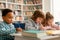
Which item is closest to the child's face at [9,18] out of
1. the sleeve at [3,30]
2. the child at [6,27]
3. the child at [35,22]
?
the child at [6,27]

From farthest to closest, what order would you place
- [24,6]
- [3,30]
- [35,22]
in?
[24,6] < [35,22] < [3,30]

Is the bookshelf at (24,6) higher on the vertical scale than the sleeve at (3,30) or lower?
higher

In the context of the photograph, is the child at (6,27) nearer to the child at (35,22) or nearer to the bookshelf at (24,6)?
the child at (35,22)

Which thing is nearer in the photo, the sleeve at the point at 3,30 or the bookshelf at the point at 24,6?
the sleeve at the point at 3,30

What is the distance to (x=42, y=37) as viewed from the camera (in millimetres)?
1404

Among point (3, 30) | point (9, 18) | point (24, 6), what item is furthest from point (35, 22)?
point (24, 6)

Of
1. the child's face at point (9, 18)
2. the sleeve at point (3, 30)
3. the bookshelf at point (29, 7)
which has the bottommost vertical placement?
the sleeve at point (3, 30)

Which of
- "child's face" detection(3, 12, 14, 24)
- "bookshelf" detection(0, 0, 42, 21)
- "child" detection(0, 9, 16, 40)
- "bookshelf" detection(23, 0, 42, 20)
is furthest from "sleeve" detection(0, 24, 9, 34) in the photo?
"bookshelf" detection(23, 0, 42, 20)

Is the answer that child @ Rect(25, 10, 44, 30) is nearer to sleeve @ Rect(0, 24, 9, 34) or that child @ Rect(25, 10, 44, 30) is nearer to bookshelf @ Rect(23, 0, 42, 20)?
sleeve @ Rect(0, 24, 9, 34)

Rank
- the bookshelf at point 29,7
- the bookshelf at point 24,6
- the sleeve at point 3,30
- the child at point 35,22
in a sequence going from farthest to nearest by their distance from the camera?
the bookshelf at point 29,7 < the bookshelf at point 24,6 < the child at point 35,22 < the sleeve at point 3,30

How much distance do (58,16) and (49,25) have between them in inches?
131

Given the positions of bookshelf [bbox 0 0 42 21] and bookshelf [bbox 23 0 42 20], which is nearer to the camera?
bookshelf [bbox 0 0 42 21]

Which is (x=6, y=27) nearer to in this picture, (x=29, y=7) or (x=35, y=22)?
(x=35, y=22)

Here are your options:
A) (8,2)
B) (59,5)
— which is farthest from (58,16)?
(8,2)
